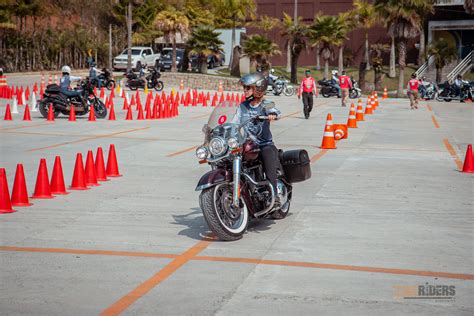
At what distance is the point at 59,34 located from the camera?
202ft

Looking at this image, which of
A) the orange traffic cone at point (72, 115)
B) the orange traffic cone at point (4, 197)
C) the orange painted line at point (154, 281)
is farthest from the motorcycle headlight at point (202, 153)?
the orange traffic cone at point (72, 115)

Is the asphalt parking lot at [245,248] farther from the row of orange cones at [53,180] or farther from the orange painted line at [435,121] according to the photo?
the orange painted line at [435,121]

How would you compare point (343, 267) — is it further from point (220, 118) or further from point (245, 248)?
point (220, 118)

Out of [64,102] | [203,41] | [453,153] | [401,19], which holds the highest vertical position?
[401,19]

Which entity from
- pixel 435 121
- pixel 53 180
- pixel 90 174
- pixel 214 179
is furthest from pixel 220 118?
pixel 435 121

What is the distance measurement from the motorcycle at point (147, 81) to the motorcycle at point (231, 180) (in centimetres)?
3901

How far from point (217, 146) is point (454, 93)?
42.5m

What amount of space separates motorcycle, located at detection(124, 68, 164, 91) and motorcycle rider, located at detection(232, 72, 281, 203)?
1529 inches

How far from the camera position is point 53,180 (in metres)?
12.0

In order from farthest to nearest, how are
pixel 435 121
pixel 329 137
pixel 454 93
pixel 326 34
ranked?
pixel 326 34, pixel 454 93, pixel 435 121, pixel 329 137

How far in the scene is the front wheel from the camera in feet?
27.7

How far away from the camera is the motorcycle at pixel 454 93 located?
1908 inches

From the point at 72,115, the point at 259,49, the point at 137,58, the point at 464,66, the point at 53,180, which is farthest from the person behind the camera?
the point at 464,66

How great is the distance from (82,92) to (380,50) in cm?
4892
